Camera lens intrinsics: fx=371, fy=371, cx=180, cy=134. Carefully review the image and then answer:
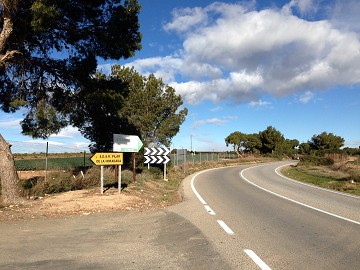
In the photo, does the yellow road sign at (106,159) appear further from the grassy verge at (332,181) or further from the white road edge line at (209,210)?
the grassy verge at (332,181)

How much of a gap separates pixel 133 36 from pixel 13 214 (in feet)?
27.8

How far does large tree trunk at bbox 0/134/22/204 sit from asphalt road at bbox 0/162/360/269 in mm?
2886

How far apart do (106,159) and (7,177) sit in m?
3.51

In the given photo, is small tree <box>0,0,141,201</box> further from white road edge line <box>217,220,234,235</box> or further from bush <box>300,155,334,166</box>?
bush <box>300,155,334,166</box>

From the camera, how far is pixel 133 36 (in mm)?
15195

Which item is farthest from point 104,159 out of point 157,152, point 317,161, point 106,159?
point 317,161

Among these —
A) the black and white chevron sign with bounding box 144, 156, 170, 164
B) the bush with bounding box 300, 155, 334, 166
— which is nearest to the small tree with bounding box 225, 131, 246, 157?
the bush with bounding box 300, 155, 334, 166

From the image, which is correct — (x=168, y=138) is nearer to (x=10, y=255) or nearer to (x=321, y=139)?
(x=10, y=255)

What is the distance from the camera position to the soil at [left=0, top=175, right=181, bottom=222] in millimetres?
10219

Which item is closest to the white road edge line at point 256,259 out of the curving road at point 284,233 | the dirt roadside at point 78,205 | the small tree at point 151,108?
the curving road at point 284,233

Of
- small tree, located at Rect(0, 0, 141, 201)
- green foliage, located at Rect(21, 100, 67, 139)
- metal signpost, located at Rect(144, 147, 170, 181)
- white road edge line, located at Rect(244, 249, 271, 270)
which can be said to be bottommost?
white road edge line, located at Rect(244, 249, 271, 270)

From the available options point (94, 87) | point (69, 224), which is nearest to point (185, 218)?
point (69, 224)

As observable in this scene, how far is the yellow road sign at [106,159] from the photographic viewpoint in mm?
13453

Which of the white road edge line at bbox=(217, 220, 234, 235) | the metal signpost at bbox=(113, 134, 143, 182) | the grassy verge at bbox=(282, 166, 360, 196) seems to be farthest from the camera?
the grassy verge at bbox=(282, 166, 360, 196)
